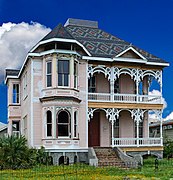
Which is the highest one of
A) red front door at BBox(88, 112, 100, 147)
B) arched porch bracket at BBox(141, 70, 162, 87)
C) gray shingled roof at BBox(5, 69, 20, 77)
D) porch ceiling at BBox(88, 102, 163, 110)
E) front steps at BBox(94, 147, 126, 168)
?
gray shingled roof at BBox(5, 69, 20, 77)

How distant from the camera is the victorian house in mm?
26391

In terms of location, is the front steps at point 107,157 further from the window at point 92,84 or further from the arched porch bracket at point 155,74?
the arched porch bracket at point 155,74

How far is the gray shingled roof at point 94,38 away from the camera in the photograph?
27.7 meters

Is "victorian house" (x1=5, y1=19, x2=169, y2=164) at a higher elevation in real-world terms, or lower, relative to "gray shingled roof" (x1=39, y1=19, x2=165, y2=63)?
lower

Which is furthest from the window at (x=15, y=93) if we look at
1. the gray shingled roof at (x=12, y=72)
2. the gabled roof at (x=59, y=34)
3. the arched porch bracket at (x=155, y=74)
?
the arched porch bracket at (x=155, y=74)

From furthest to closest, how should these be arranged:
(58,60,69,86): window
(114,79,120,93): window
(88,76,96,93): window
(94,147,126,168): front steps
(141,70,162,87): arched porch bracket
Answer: (114,79,120,93): window → (141,70,162,87): arched porch bracket → (88,76,96,93): window → (58,60,69,86): window → (94,147,126,168): front steps

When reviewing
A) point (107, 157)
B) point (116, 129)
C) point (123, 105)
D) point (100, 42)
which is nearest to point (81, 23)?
point (100, 42)

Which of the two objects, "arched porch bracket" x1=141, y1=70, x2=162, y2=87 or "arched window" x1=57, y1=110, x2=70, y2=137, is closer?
"arched window" x1=57, y1=110, x2=70, y2=137

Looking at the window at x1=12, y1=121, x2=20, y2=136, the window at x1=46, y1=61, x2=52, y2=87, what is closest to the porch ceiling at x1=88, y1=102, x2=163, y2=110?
the window at x1=46, y1=61, x2=52, y2=87

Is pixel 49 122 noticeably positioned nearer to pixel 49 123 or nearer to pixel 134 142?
pixel 49 123

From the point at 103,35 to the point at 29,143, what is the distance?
11323 mm

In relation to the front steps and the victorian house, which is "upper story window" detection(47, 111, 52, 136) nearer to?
the victorian house

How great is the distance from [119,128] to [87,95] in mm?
4294

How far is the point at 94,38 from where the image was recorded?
103 ft
